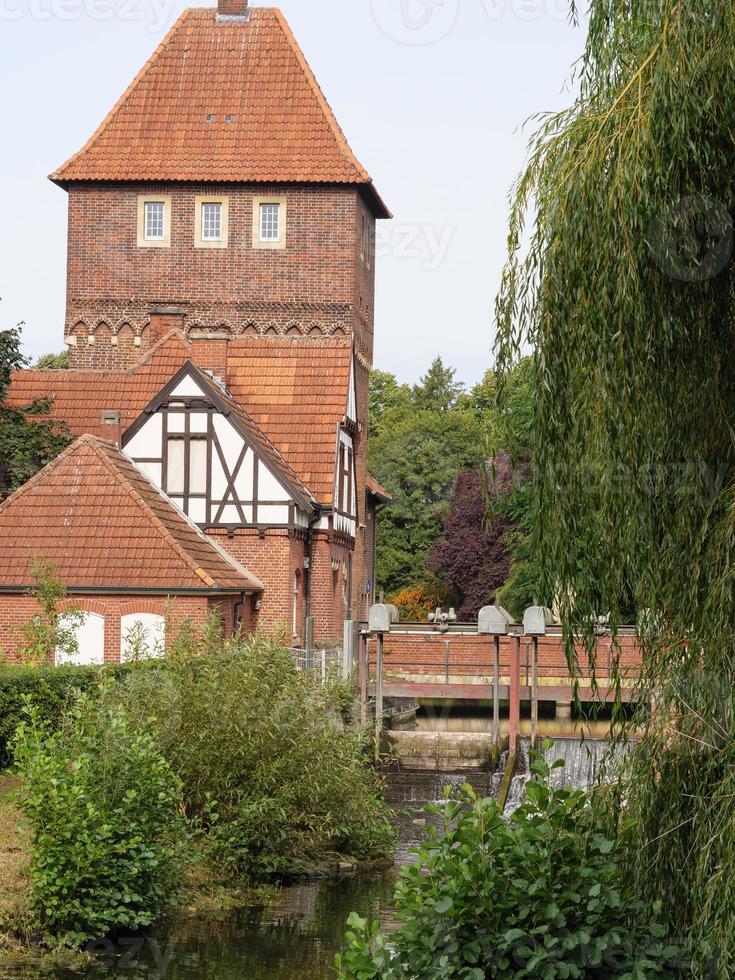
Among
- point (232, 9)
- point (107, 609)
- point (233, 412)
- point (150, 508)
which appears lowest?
point (107, 609)

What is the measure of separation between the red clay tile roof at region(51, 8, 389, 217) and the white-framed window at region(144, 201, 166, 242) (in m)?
0.76

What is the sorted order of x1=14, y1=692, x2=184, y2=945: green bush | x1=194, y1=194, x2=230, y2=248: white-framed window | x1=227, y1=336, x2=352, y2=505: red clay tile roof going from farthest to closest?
1. x1=194, y1=194, x2=230, y2=248: white-framed window
2. x1=227, y1=336, x2=352, y2=505: red clay tile roof
3. x1=14, y1=692, x2=184, y2=945: green bush

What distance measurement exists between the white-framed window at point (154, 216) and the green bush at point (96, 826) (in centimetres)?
2538

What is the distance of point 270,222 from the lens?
1487 inches

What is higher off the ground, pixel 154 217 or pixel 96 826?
pixel 154 217

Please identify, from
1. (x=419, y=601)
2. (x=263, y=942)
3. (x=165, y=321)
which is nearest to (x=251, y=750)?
(x=263, y=942)

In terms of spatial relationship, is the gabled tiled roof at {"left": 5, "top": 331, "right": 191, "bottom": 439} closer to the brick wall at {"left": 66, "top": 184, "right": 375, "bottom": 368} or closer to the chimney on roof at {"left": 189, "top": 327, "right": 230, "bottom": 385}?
the chimney on roof at {"left": 189, "top": 327, "right": 230, "bottom": 385}

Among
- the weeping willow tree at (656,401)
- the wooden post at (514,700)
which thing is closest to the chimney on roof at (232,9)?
the wooden post at (514,700)

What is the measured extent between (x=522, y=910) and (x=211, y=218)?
1253 inches

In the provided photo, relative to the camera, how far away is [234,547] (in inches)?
1149

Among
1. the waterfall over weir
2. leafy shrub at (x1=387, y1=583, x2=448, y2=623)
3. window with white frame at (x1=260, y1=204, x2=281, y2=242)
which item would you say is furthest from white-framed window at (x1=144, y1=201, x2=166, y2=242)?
leafy shrub at (x1=387, y1=583, x2=448, y2=623)

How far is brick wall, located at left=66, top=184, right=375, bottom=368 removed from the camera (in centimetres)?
3725

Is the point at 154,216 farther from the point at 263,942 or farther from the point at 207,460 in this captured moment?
the point at 263,942

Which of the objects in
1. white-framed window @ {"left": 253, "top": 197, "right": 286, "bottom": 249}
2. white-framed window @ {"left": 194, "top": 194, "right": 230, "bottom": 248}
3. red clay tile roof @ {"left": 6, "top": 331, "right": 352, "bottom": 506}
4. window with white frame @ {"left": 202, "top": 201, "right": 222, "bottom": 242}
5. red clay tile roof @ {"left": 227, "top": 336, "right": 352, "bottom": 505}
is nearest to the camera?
red clay tile roof @ {"left": 6, "top": 331, "right": 352, "bottom": 506}
